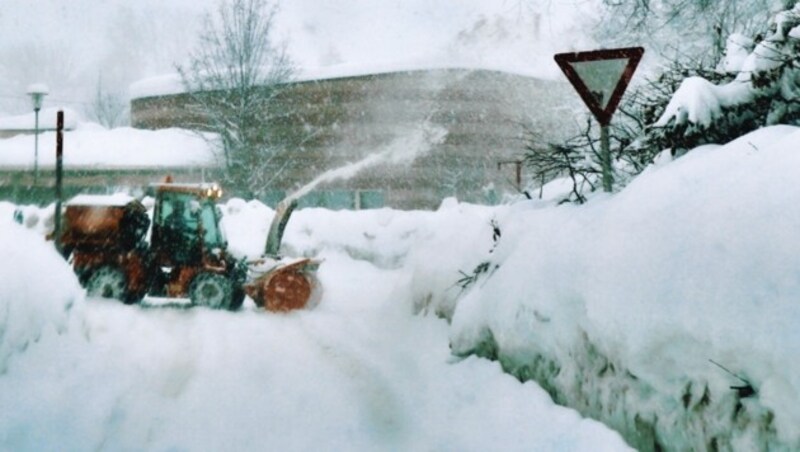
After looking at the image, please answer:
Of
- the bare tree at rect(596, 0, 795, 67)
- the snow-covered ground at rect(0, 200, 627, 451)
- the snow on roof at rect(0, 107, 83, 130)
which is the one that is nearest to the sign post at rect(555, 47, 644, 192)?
the bare tree at rect(596, 0, 795, 67)

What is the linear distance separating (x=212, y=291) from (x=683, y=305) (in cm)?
974

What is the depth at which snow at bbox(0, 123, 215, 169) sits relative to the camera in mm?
39375

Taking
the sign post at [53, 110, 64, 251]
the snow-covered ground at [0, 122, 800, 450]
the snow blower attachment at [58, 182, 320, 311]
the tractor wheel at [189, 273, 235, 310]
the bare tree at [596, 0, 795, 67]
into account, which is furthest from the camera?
the sign post at [53, 110, 64, 251]

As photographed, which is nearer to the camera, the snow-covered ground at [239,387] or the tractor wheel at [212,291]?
the snow-covered ground at [239,387]

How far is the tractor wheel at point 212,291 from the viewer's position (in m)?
12.2

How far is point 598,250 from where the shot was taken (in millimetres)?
4707

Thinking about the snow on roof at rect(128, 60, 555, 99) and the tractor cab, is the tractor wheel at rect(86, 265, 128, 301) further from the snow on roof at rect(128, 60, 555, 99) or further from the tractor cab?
the snow on roof at rect(128, 60, 555, 99)

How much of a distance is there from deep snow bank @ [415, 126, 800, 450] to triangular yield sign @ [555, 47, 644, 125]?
0.86m

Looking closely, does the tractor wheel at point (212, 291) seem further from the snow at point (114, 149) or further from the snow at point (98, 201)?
the snow at point (114, 149)

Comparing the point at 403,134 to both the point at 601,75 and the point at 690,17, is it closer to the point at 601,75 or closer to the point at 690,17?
the point at 690,17

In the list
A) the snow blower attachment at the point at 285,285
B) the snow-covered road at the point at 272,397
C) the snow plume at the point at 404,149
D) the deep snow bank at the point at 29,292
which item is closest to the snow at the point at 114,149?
the snow plume at the point at 404,149

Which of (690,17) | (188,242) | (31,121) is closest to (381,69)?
(31,121)

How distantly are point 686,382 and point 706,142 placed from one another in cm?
271

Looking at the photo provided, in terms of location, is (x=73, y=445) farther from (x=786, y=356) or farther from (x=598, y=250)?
(x=786, y=356)
